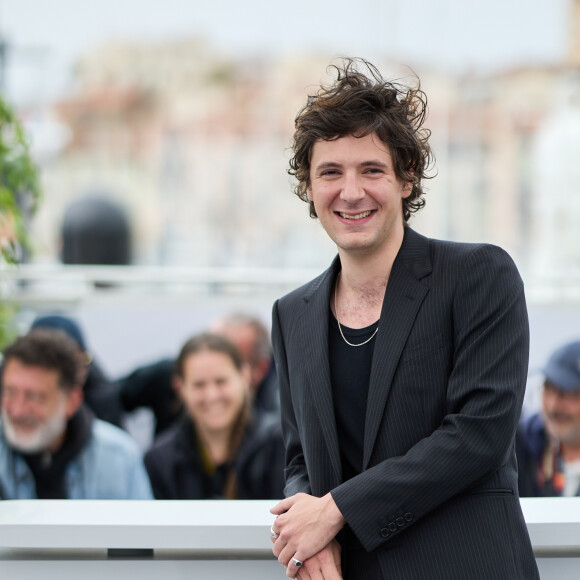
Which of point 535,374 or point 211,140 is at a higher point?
point 211,140

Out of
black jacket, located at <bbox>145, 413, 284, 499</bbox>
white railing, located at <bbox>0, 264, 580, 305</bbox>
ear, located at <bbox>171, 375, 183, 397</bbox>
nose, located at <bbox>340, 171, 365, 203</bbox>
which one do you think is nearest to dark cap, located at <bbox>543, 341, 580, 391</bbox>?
black jacket, located at <bbox>145, 413, 284, 499</bbox>

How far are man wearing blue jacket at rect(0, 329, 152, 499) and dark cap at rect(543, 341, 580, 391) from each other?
5.58 ft

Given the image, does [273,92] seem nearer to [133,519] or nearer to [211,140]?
[211,140]

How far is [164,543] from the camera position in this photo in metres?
2.18

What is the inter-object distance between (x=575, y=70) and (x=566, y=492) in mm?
28348

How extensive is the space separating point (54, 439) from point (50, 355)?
1.07ft

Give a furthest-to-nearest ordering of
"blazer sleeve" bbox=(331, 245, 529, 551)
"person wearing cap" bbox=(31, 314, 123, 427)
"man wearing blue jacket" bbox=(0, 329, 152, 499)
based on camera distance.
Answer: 1. "person wearing cap" bbox=(31, 314, 123, 427)
2. "man wearing blue jacket" bbox=(0, 329, 152, 499)
3. "blazer sleeve" bbox=(331, 245, 529, 551)

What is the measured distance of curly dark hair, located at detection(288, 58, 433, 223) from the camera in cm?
184

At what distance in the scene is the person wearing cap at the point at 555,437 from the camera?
13.1ft

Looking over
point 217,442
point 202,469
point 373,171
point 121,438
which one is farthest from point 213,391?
point 373,171

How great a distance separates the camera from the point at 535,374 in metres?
5.05

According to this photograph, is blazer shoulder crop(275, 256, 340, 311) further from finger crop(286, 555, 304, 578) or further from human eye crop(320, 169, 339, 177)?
finger crop(286, 555, 304, 578)

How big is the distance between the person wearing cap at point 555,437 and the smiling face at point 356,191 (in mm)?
2392

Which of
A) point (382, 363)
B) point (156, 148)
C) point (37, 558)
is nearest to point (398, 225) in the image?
point (382, 363)
